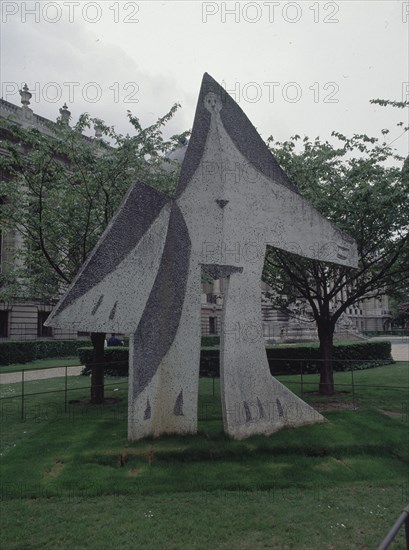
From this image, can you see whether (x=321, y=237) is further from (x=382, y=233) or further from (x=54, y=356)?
(x=54, y=356)

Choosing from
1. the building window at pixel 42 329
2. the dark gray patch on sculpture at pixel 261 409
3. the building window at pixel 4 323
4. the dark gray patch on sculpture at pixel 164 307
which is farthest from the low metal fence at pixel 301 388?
the building window at pixel 42 329

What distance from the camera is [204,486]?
6.72m

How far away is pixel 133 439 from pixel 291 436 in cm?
282

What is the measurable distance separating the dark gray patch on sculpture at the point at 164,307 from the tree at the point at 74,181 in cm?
420

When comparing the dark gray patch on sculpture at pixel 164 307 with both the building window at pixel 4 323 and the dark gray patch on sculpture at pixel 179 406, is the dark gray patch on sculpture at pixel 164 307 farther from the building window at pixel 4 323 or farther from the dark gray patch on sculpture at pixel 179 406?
the building window at pixel 4 323

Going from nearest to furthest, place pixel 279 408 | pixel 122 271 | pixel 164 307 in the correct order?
pixel 122 271
pixel 164 307
pixel 279 408

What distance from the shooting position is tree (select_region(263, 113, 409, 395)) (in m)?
12.0

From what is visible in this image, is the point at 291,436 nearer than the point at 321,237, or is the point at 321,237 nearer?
the point at 291,436

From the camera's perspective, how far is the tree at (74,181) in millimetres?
11945

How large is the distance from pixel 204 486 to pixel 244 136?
21.7 ft

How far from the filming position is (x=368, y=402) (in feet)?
41.8

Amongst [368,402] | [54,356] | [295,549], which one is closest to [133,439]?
[295,549]

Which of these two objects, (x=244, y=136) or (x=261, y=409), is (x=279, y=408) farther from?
(x=244, y=136)

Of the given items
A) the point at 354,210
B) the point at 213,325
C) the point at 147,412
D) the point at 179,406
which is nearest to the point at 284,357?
the point at 354,210
